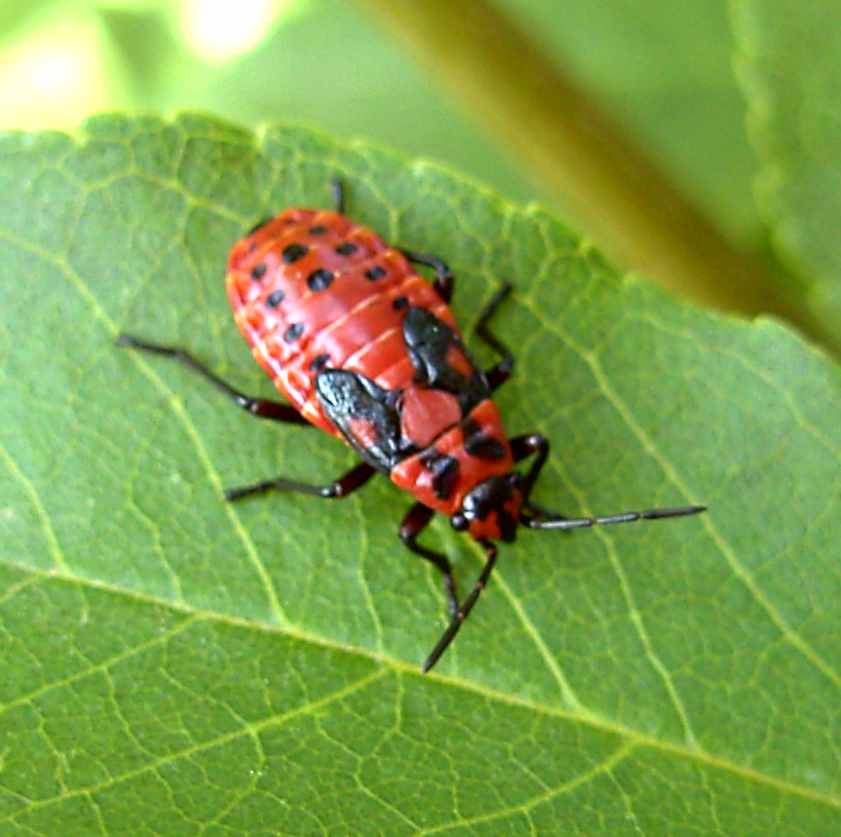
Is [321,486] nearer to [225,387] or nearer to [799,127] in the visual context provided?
[225,387]

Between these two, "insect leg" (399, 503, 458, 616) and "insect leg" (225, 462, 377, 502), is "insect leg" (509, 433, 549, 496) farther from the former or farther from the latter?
"insect leg" (225, 462, 377, 502)

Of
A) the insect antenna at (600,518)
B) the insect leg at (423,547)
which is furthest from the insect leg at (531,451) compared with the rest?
the insect leg at (423,547)

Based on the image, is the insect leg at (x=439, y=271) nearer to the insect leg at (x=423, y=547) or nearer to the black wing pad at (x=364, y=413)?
the black wing pad at (x=364, y=413)

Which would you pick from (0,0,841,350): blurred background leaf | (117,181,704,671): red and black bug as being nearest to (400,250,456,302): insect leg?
(117,181,704,671): red and black bug

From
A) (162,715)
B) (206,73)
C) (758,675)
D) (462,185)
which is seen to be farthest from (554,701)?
(206,73)

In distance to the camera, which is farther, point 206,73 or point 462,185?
point 206,73

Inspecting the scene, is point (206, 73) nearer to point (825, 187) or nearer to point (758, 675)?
point (825, 187)

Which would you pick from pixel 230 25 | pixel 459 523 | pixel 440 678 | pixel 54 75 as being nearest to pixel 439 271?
pixel 459 523

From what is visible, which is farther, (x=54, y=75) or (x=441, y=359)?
(x=54, y=75)
